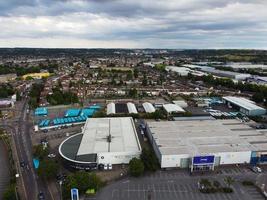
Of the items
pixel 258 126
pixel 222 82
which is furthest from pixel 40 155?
pixel 222 82

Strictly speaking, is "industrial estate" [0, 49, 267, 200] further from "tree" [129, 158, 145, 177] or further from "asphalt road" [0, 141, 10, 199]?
"asphalt road" [0, 141, 10, 199]

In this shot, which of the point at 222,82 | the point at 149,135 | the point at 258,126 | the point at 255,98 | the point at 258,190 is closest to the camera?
the point at 258,190

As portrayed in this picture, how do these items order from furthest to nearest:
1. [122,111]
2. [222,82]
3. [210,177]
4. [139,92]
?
[222,82]
[139,92]
[122,111]
[210,177]

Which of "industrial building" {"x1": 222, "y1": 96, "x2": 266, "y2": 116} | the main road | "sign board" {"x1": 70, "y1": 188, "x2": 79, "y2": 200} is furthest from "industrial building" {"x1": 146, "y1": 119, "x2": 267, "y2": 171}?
the main road

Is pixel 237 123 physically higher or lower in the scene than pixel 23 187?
higher

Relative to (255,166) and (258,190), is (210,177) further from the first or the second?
(255,166)

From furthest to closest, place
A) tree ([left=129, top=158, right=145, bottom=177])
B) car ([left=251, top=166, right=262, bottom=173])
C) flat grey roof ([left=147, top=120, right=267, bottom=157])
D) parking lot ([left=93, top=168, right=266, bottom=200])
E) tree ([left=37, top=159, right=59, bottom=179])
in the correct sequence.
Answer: flat grey roof ([left=147, top=120, right=267, bottom=157])
car ([left=251, top=166, right=262, bottom=173])
tree ([left=129, top=158, right=145, bottom=177])
tree ([left=37, top=159, right=59, bottom=179])
parking lot ([left=93, top=168, right=266, bottom=200])
